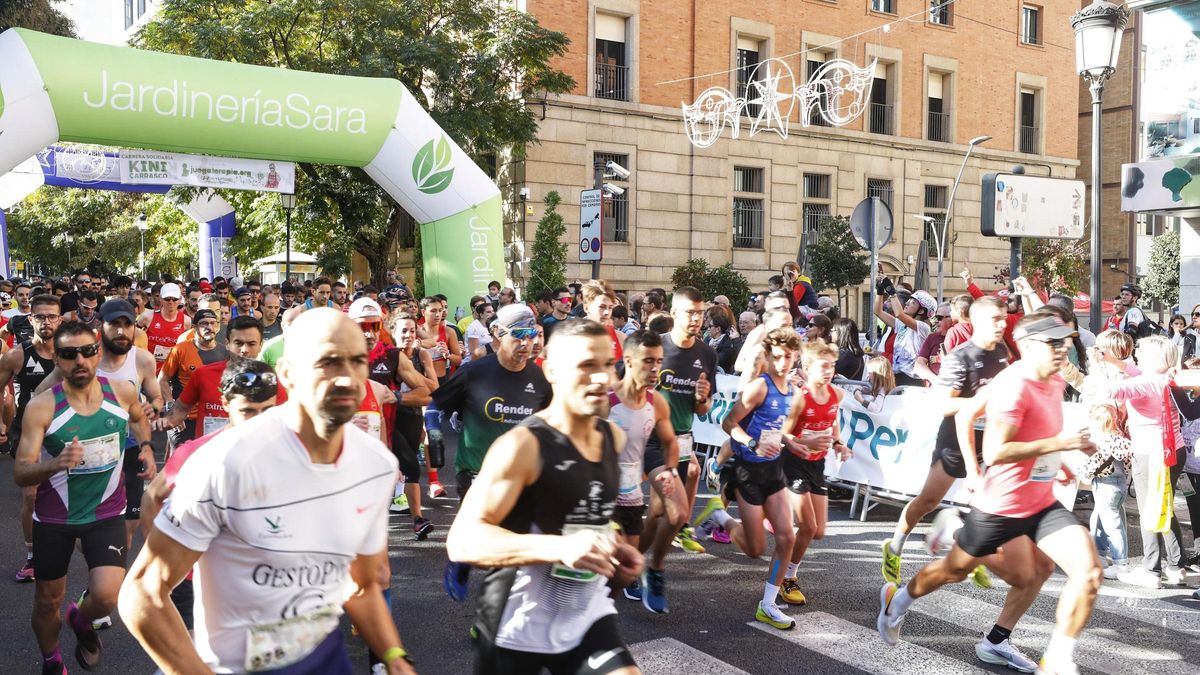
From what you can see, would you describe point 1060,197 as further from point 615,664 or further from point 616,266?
point 616,266

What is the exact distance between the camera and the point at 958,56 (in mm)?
35594

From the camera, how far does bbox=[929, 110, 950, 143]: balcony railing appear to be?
35688 millimetres

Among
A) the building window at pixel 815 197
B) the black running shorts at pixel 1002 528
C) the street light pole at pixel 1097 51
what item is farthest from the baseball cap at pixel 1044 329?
the building window at pixel 815 197

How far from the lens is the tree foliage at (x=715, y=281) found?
2739cm

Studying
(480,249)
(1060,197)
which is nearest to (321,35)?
(480,249)

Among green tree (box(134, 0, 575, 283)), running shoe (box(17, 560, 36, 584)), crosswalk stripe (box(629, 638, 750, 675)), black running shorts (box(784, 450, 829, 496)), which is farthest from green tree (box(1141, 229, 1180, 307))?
running shoe (box(17, 560, 36, 584))

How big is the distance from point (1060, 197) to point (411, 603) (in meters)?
8.13

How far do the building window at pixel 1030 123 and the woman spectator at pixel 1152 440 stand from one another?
3372cm

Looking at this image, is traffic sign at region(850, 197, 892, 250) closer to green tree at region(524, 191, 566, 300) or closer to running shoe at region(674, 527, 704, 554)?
running shoe at region(674, 527, 704, 554)

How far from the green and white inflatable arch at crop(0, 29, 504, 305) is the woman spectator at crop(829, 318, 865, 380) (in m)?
7.47

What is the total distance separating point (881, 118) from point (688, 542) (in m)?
29.2

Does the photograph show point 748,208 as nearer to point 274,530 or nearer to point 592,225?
point 592,225

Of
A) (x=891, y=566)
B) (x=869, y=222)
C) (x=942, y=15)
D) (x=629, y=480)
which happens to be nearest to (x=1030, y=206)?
(x=869, y=222)

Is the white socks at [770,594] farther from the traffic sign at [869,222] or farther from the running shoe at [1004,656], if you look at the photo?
the traffic sign at [869,222]
